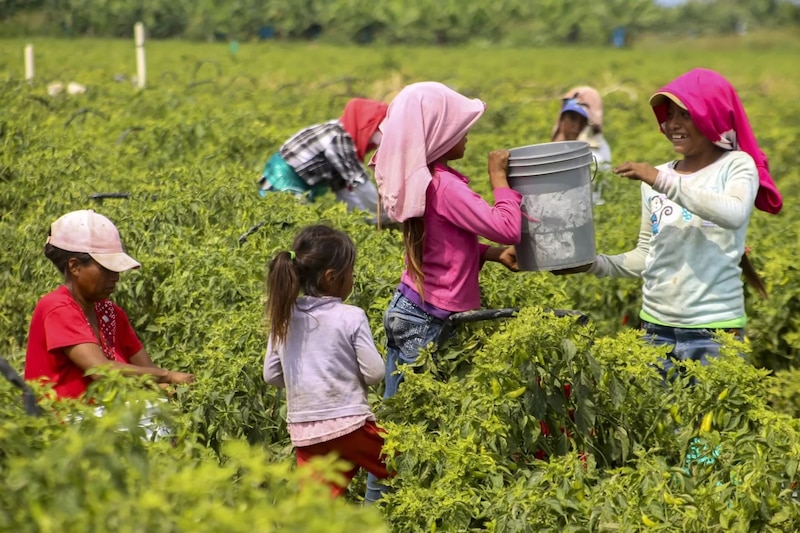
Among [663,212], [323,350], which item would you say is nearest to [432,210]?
[323,350]

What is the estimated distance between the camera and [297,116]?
11.7 m

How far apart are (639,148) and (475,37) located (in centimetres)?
4383

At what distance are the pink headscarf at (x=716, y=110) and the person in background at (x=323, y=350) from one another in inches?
51.5

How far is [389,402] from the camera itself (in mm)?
3566

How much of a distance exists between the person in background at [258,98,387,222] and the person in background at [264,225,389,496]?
276cm

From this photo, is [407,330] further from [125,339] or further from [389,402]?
[125,339]

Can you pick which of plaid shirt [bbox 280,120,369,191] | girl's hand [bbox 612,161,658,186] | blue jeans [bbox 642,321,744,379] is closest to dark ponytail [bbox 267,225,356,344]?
girl's hand [bbox 612,161,658,186]

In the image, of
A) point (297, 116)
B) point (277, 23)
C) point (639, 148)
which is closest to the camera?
point (639, 148)

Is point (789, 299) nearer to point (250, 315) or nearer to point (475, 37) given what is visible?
point (250, 315)

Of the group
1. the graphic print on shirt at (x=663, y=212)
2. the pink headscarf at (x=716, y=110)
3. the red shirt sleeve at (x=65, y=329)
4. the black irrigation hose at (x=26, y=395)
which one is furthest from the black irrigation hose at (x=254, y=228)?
the black irrigation hose at (x=26, y=395)

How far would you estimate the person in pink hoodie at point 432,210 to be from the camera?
3562 millimetres

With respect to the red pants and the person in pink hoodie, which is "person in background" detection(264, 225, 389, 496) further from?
the person in pink hoodie

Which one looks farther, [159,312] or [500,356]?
[159,312]

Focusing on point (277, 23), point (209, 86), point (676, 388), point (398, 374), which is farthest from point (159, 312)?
point (277, 23)
